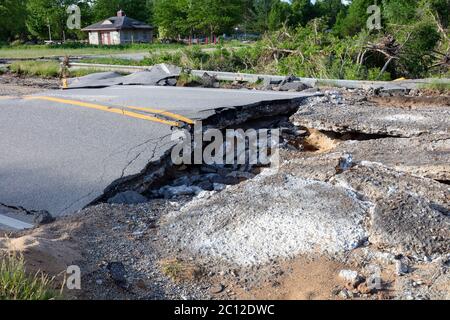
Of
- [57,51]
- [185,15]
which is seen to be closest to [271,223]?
[57,51]

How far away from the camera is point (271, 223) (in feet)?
14.7

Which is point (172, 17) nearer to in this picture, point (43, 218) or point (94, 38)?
point (94, 38)

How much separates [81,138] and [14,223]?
91.0 inches

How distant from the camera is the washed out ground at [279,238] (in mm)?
3721

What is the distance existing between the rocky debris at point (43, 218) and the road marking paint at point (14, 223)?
0.25 feet

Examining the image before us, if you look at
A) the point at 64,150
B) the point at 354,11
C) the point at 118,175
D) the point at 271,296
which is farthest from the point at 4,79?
the point at 354,11

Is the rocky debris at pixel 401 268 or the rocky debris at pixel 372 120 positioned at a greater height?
the rocky debris at pixel 372 120

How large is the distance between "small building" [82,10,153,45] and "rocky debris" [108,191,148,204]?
58.9 meters

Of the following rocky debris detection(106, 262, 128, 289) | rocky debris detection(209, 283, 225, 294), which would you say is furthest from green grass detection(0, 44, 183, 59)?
rocky debris detection(209, 283, 225, 294)

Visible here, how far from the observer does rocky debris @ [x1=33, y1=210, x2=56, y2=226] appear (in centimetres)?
486

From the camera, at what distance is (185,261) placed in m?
4.14

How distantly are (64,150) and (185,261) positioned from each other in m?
3.20

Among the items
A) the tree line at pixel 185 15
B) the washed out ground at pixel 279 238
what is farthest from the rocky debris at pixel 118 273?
the tree line at pixel 185 15

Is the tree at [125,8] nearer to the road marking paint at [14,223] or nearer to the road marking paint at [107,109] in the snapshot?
the road marking paint at [107,109]
